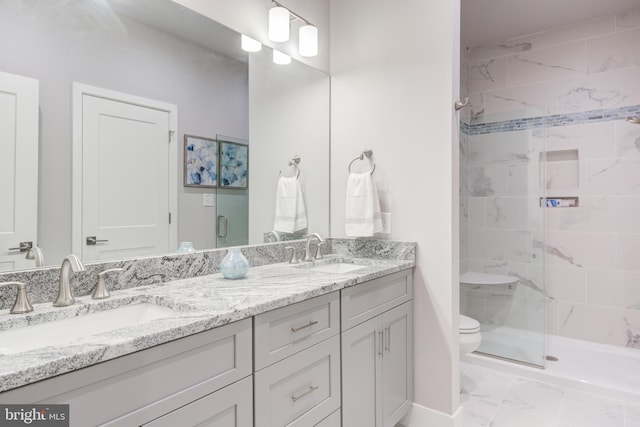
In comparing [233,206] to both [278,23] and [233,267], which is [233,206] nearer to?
[233,267]

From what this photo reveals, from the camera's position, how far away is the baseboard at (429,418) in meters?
1.90

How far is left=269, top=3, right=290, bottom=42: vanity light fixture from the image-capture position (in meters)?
1.90

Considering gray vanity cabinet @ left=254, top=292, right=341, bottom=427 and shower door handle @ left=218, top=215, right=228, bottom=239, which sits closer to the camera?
gray vanity cabinet @ left=254, top=292, right=341, bottom=427

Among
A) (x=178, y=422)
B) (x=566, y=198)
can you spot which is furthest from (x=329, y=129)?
(x=566, y=198)

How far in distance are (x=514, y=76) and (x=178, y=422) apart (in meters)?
3.40

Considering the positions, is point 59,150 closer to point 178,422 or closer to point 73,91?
point 73,91

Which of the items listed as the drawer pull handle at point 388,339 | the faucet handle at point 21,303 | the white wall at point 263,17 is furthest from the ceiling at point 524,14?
the faucet handle at point 21,303

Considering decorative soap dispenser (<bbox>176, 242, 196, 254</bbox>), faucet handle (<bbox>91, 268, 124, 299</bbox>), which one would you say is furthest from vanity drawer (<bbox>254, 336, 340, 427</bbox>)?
decorative soap dispenser (<bbox>176, 242, 196, 254</bbox>)

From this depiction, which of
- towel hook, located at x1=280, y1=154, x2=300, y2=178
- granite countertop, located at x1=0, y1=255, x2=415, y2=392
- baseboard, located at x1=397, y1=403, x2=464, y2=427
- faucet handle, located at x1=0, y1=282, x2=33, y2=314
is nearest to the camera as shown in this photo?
granite countertop, located at x1=0, y1=255, x2=415, y2=392

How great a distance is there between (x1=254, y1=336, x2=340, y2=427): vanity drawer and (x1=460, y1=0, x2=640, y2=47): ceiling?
2.52 m

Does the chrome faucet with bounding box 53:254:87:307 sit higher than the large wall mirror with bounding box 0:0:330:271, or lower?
lower

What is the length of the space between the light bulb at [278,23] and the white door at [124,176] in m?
0.72

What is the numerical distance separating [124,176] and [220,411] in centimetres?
90

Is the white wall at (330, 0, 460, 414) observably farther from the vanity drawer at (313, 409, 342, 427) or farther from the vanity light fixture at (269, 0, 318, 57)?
the vanity drawer at (313, 409, 342, 427)
